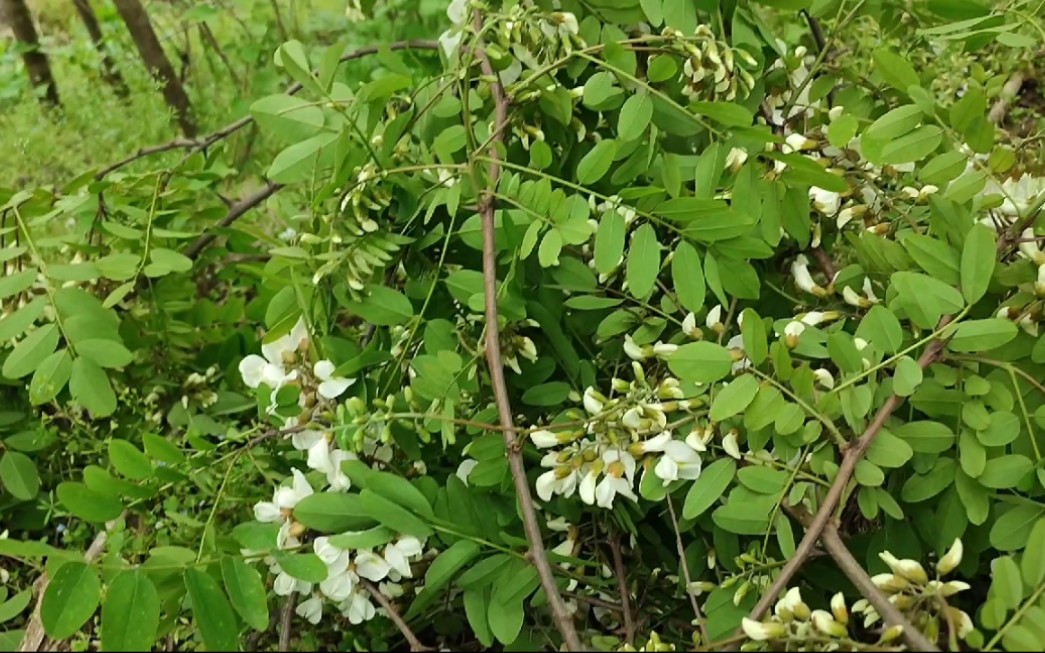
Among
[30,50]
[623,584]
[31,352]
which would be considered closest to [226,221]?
[31,352]

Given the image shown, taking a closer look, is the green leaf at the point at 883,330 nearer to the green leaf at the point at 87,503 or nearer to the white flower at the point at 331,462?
the white flower at the point at 331,462

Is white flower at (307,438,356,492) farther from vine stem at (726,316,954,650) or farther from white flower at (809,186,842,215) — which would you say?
white flower at (809,186,842,215)

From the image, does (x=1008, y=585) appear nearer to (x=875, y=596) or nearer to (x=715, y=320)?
(x=875, y=596)

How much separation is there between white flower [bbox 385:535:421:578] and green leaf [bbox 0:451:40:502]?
63 centimetres

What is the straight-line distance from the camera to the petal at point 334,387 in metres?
0.91

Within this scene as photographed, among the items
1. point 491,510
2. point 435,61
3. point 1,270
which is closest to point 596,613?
point 491,510

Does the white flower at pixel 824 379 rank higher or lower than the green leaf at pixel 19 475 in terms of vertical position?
lower

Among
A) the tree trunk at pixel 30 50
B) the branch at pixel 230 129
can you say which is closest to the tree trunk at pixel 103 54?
the tree trunk at pixel 30 50

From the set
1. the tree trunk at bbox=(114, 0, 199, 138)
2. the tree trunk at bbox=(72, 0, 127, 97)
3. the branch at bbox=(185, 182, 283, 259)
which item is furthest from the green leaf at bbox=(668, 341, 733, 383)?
the tree trunk at bbox=(72, 0, 127, 97)

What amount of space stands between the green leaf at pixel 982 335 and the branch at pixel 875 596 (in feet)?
0.68

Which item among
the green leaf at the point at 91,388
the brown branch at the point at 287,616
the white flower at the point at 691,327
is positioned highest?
the green leaf at the point at 91,388

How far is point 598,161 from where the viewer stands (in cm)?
91

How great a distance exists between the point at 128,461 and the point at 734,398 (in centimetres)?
56

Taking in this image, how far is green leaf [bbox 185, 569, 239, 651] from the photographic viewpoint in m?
0.68
